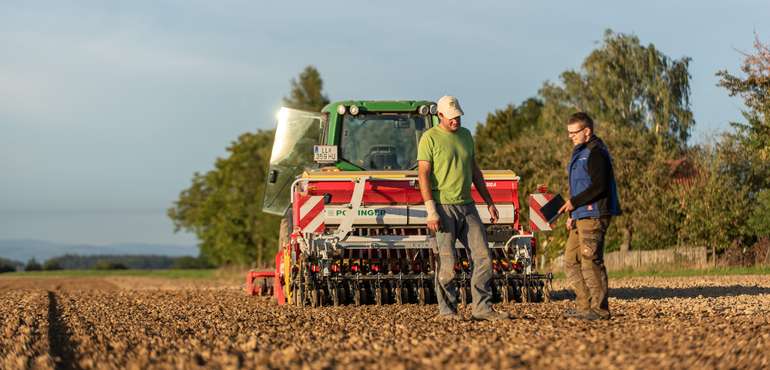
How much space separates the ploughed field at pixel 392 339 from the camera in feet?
24.9

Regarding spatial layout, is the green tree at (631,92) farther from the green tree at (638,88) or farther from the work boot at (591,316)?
the work boot at (591,316)

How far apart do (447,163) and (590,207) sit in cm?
139

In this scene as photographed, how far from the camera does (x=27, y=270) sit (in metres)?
96.8

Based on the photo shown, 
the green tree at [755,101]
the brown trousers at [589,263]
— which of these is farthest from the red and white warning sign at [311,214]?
the green tree at [755,101]

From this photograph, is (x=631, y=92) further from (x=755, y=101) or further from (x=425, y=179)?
(x=425, y=179)

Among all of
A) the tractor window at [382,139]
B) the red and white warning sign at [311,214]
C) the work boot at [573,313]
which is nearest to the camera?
the work boot at [573,313]

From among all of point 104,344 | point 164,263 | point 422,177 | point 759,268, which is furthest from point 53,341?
point 164,263

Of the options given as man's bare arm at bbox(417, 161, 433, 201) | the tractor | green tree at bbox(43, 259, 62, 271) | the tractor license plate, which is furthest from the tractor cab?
green tree at bbox(43, 259, 62, 271)

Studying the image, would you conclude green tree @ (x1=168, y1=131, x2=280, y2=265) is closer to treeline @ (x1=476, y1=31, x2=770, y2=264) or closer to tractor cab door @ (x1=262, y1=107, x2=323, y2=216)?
treeline @ (x1=476, y1=31, x2=770, y2=264)

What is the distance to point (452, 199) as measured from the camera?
427 inches

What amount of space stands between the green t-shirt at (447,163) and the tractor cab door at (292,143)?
6415 mm

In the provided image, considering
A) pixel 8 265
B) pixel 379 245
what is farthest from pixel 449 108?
pixel 8 265

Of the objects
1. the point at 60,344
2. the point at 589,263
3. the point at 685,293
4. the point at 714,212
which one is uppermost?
the point at 714,212

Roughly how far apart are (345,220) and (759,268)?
63.8 ft
